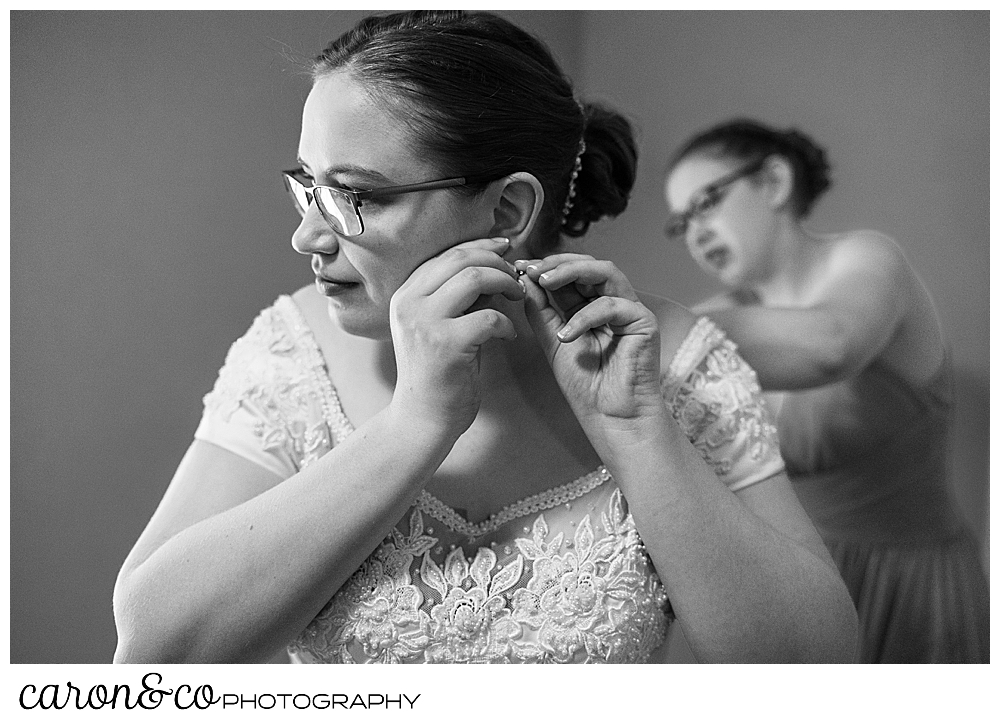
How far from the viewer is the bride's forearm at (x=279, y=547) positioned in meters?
0.95

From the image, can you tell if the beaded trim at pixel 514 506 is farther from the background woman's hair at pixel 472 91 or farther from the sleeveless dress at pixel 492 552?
the background woman's hair at pixel 472 91

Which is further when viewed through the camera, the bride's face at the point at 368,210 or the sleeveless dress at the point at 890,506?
the sleeveless dress at the point at 890,506

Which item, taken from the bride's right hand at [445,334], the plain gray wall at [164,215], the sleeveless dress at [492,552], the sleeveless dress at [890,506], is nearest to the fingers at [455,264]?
the bride's right hand at [445,334]

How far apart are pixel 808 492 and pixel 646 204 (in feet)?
1.98

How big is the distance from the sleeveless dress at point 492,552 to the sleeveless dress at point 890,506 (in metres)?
0.58

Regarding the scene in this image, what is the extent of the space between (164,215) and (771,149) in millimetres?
1049

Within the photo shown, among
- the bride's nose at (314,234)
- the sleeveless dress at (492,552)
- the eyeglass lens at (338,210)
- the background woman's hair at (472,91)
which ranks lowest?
the sleeveless dress at (492,552)

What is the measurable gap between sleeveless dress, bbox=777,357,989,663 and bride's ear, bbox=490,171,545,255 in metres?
0.78

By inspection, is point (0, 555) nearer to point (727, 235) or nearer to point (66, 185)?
point (66, 185)

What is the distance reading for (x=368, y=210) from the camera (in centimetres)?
99

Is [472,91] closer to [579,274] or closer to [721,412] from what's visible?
[579,274]
